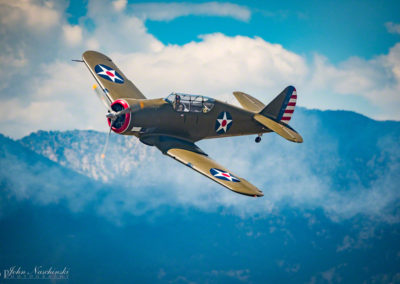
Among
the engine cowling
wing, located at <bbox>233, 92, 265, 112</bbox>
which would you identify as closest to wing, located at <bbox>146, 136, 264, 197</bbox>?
the engine cowling

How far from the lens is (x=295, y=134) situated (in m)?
22.2

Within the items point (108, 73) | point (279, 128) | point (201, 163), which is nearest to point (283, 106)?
point (279, 128)

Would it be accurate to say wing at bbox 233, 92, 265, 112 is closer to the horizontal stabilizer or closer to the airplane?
the airplane

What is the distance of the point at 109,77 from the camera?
24.1m

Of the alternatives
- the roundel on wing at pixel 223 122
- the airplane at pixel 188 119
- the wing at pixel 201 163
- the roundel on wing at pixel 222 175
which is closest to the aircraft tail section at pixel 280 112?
the airplane at pixel 188 119

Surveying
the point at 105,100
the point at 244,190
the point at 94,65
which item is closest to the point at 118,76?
the point at 94,65

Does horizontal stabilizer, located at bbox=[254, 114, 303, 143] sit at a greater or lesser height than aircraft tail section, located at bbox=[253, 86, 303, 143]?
lesser

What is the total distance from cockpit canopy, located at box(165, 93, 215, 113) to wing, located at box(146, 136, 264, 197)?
1766mm

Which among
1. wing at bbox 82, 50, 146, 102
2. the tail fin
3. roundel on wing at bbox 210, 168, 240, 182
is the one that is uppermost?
wing at bbox 82, 50, 146, 102

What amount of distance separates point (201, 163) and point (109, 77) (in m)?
9.42

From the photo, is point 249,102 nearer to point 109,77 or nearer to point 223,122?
point 223,122

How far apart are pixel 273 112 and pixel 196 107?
18.9 ft

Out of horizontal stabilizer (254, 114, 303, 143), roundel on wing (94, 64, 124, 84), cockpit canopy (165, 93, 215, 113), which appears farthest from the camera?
roundel on wing (94, 64, 124, 84)

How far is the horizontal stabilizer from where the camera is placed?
2141cm
